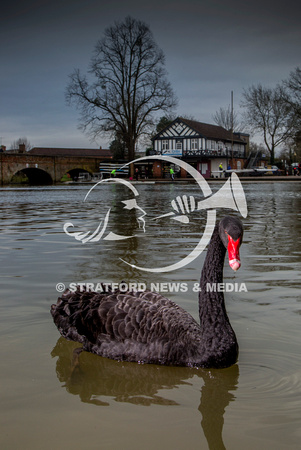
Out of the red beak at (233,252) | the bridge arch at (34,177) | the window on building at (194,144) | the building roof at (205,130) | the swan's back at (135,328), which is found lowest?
the swan's back at (135,328)

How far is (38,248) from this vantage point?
7.68 metres

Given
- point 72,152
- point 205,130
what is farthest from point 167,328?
point 72,152

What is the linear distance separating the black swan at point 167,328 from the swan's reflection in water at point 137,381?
62 mm

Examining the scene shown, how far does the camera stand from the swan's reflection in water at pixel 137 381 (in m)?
2.79

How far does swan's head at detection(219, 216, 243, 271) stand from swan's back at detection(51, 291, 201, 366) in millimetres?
673

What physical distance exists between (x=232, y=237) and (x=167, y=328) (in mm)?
763

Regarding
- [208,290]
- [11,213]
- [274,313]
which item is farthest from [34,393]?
[11,213]

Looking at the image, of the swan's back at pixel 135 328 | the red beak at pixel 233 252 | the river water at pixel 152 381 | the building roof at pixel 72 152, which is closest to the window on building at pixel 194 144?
the building roof at pixel 72 152

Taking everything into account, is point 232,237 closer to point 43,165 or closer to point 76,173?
point 43,165

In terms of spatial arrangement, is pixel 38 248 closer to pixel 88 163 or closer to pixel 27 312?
pixel 27 312

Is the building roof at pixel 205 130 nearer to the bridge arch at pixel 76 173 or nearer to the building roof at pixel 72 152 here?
the bridge arch at pixel 76 173

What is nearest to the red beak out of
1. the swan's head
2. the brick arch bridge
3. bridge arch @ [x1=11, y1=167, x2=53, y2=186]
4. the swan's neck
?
the swan's head

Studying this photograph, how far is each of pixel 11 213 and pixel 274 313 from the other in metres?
11.0

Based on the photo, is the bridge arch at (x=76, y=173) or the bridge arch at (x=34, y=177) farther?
the bridge arch at (x=76, y=173)
